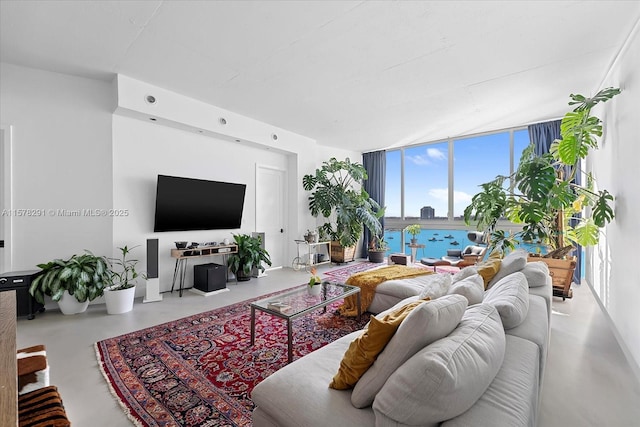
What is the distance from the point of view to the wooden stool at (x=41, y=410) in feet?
4.45

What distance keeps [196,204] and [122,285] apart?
155 centimetres

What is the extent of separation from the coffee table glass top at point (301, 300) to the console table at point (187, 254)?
2.12 meters

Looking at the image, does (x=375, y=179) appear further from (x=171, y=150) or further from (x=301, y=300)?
(x=301, y=300)

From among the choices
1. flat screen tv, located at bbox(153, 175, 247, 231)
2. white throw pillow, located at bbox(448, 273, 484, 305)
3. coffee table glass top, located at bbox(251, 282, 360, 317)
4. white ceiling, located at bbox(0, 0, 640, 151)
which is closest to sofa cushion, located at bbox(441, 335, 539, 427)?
white throw pillow, located at bbox(448, 273, 484, 305)

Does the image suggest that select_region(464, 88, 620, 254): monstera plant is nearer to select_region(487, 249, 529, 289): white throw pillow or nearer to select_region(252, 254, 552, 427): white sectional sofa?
select_region(487, 249, 529, 289): white throw pillow

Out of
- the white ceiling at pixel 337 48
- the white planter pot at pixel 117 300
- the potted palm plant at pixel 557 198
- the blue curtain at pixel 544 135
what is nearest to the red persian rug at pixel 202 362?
the white planter pot at pixel 117 300

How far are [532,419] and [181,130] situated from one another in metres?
5.07

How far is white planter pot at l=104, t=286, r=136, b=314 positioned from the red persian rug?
76 cm

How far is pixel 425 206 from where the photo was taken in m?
7.11

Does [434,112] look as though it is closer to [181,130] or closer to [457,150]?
[457,150]

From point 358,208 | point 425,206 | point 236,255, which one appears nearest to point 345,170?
point 358,208

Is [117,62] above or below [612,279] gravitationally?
above

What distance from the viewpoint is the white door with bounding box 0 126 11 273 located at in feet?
10.9

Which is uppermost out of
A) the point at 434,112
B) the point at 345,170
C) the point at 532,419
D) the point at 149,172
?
the point at 434,112
